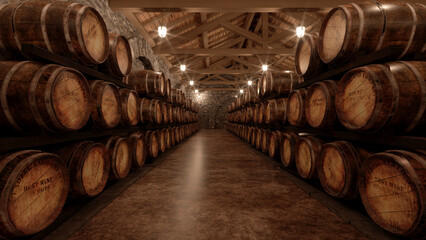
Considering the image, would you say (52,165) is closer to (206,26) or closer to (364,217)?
(364,217)

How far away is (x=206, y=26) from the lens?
27.8 ft

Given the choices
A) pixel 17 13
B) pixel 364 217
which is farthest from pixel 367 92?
pixel 17 13

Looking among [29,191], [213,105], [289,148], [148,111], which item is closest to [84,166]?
[29,191]

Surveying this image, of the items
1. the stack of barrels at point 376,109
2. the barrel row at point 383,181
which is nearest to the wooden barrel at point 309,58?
the stack of barrels at point 376,109

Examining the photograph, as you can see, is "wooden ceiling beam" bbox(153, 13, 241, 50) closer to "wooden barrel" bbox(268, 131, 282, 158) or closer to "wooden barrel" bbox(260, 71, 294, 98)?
"wooden barrel" bbox(260, 71, 294, 98)

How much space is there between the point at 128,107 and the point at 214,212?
7.36 feet

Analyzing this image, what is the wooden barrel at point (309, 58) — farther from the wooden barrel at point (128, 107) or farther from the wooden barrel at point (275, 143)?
the wooden barrel at point (128, 107)

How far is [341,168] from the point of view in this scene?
6.95 ft

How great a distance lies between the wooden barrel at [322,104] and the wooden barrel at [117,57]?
280 cm

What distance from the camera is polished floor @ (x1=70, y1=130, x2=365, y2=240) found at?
175cm

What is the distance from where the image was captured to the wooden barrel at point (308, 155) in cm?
272

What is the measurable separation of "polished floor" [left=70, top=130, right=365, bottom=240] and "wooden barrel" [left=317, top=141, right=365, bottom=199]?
26cm

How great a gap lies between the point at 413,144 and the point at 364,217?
2.78 feet

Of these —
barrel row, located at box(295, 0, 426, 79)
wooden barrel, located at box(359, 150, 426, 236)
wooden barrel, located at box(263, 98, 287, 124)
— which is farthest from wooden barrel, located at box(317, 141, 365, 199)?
wooden barrel, located at box(263, 98, 287, 124)
